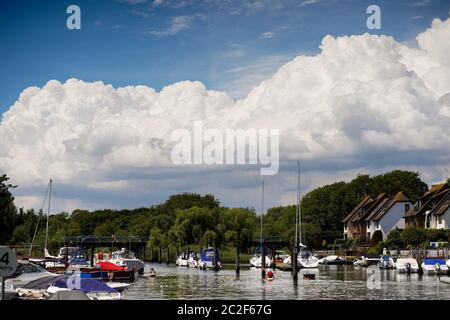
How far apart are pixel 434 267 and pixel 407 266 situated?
3446mm

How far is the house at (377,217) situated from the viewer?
120 m

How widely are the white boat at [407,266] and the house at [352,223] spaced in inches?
2185

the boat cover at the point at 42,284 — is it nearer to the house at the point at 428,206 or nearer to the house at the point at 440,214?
the house at the point at 440,214

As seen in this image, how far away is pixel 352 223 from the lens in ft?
450

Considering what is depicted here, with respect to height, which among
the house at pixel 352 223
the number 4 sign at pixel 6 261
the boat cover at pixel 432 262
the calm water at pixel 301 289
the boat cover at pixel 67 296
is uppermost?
the house at pixel 352 223

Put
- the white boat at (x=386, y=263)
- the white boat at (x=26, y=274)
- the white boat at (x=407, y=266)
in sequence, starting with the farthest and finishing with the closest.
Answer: the white boat at (x=386, y=263) → the white boat at (x=407, y=266) → the white boat at (x=26, y=274)

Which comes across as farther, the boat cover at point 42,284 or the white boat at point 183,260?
the white boat at point 183,260

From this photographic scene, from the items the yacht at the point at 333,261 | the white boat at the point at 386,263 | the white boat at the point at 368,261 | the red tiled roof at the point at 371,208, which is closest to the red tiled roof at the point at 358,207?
the red tiled roof at the point at 371,208

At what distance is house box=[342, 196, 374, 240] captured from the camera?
436 feet

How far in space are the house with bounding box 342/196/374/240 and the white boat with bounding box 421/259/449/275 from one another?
58.0 m

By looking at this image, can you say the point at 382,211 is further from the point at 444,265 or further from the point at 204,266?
the point at 444,265

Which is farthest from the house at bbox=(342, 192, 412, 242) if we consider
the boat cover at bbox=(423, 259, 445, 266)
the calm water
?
the calm water
